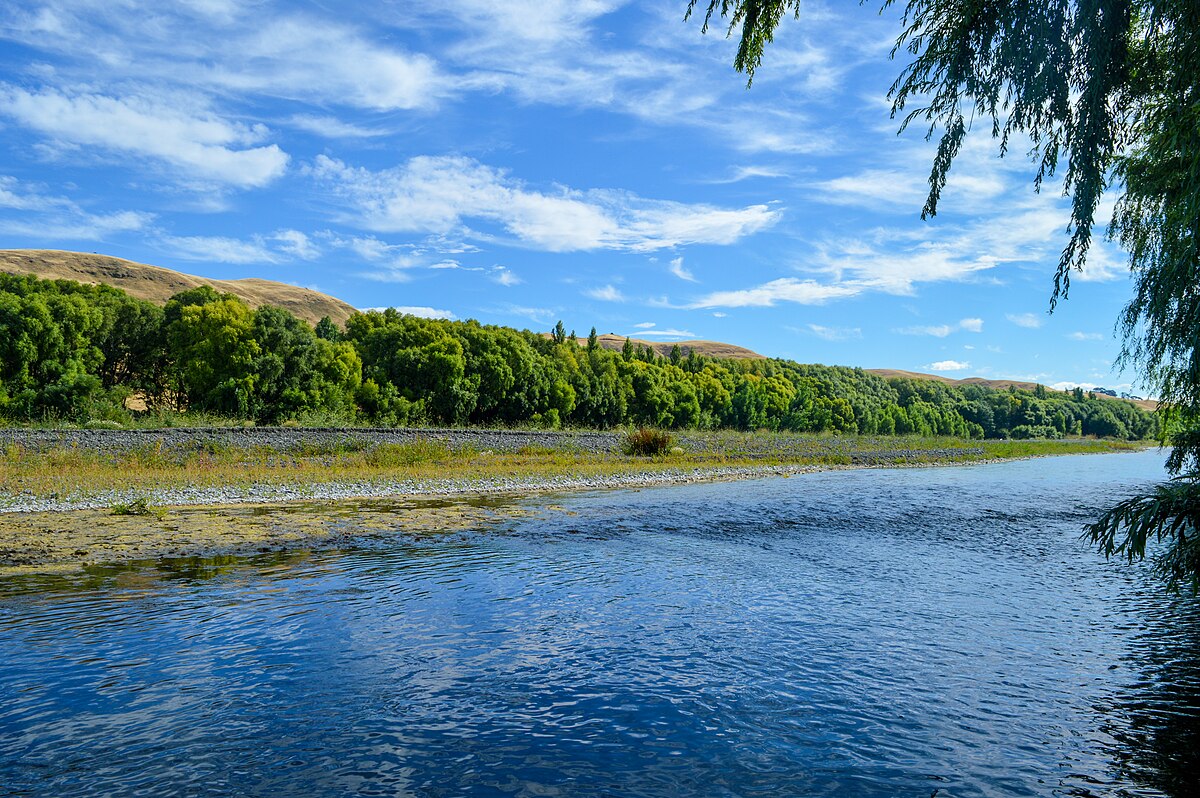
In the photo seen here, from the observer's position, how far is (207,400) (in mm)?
Answer: 53125

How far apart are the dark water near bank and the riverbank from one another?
318cm

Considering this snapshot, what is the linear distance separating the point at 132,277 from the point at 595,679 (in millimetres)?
169840

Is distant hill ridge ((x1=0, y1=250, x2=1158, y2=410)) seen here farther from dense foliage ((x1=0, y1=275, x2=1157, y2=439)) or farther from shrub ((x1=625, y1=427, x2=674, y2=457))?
shrub ((x1=625, y1=427, x2=674, y2=457))

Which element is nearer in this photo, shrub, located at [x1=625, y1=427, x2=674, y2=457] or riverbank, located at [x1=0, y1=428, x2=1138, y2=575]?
riverbank, located at [x1=0, y1=428, x2=1138, y2=575]

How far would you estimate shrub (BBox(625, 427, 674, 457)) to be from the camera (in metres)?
47.0

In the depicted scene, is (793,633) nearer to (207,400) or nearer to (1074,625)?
(1074,625)

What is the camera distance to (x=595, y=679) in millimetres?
8047

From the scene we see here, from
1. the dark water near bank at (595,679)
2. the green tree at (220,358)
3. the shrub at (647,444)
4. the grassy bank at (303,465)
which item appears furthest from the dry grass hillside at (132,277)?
the dark water near bank at (595,679)

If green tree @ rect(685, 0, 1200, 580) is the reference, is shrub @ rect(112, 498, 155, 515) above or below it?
below

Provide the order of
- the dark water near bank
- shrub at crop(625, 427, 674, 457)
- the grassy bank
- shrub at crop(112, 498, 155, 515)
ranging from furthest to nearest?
1. shrub at crop(625, 427, 674, 457)
2. the grassy bank
3. shrub at crop(112, 498, 155, 515)
4. the dark water near bank

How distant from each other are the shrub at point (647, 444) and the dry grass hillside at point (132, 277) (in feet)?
300

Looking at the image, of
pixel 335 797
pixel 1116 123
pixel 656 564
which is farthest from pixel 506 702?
pixel 1116 123

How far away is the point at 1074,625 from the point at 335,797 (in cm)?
1004

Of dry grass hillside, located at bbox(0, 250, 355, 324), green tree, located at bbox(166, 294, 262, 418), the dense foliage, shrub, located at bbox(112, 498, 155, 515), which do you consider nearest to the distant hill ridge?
dry grass hillside, located at bbox(0, 250, 355, 324)
